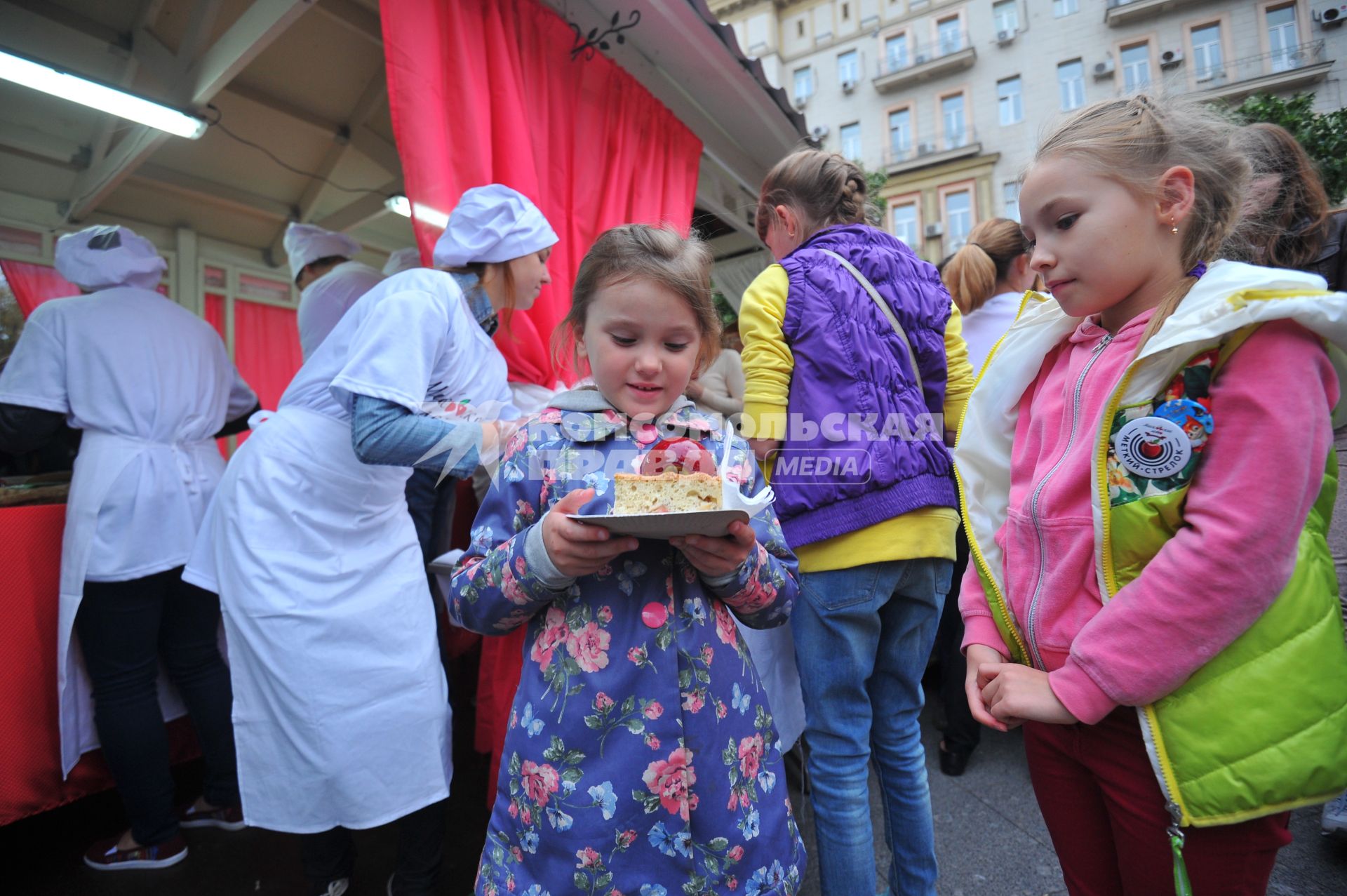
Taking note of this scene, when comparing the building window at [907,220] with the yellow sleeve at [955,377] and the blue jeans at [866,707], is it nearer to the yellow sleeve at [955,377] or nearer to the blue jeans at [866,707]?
the yellow sleeve at [955,377]

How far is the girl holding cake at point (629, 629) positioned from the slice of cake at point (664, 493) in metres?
0.01

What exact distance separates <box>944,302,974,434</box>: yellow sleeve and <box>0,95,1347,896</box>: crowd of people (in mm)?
12

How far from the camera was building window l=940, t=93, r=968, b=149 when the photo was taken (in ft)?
53.0

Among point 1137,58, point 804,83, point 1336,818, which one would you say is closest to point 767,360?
point 1336,818

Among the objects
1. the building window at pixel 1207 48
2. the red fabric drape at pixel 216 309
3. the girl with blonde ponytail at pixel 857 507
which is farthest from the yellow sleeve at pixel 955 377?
the red fabric drape at pixel 216 309

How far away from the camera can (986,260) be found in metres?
2.50

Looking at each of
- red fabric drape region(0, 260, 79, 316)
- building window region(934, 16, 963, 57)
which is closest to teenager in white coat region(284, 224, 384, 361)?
red fabric drape region(0, 260, 79, 316)

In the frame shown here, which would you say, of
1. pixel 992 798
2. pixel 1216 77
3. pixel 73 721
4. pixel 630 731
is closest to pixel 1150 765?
pixel 630 731

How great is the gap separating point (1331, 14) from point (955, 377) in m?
2.74

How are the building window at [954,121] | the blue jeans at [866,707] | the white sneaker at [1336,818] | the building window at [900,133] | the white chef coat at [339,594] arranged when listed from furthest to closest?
the building window at [900,133], the building window at [954,121], the white sneaker at [1336,818], the white chef coat at [339,594], the blue jeans at [866,707]

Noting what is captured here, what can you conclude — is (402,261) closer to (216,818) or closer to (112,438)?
(112,438)

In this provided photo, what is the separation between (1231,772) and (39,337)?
9.91 ft

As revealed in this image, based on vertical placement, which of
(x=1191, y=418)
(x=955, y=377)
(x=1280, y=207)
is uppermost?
(x=1280, y=207)

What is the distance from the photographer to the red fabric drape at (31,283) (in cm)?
397
